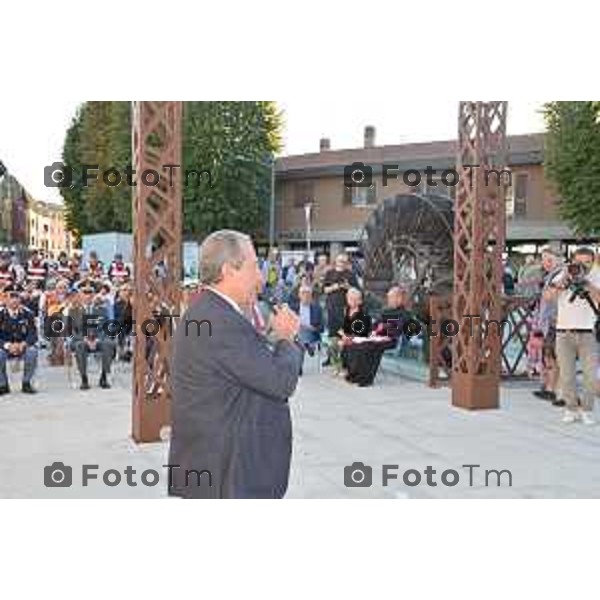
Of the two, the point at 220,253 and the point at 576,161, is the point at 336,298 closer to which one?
the point at 220,253

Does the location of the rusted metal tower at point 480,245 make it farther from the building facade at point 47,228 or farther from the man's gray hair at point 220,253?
the building facade at point 47,228

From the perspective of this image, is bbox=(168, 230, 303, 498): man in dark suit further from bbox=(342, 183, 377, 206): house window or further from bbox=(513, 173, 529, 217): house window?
bbox=(342, 183, 377, 206): house window

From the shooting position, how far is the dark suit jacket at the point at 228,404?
2.87 meters

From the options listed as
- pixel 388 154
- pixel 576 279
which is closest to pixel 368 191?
pixel 388 154

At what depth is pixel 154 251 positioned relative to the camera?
24.9ft

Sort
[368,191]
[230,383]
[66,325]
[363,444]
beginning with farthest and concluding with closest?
[368,191] → [66,325] → [363,444] → [230,383]

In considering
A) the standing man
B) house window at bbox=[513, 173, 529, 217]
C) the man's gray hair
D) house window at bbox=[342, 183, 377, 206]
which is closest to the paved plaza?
the standing man

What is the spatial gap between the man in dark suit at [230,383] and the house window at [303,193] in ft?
123

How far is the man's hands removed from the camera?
300 centimetres

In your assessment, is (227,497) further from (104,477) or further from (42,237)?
(42,237)

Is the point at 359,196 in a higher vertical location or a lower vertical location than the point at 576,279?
higher

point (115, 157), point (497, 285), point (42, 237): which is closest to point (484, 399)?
point (497, 285)

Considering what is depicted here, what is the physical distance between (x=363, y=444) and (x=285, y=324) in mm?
4936

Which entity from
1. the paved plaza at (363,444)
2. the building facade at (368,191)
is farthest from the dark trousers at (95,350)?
the building facade at (368,191)
